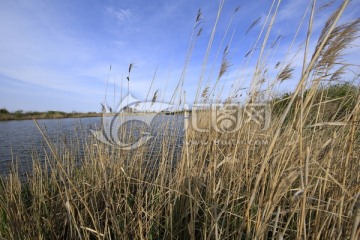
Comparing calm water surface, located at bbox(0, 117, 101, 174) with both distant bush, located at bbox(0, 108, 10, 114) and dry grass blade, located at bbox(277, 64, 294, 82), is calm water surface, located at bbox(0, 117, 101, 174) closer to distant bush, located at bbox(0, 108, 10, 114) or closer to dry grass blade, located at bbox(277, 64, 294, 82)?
dry grass blade, located at bbox(277, 64, 294, 82)

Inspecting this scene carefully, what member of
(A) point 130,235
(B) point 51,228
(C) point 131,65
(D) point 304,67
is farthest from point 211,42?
(B) point 51,228

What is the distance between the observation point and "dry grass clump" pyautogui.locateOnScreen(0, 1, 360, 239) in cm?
99

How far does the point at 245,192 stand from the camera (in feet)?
5.45

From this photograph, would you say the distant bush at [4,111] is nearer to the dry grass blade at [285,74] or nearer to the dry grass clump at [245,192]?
the dry grass clump at [245,192]

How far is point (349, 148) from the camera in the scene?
3.47ft

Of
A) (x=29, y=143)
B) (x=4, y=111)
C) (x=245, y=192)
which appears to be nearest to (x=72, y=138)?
(x=29, y=143)

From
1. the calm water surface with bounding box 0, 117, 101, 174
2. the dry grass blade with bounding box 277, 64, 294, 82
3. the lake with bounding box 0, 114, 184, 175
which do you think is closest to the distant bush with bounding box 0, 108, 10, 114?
the calm water surface with bounding box 0, 117, 101, 174

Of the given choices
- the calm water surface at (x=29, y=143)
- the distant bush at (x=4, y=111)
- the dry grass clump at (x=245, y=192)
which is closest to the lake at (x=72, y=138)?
the calm water surface at (x=29, y=143)

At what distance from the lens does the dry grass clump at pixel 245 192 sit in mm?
988

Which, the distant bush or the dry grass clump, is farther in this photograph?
the distant bush

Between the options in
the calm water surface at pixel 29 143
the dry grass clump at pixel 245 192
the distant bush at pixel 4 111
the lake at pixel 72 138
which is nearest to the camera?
the dry grass clump at pixel 245 192

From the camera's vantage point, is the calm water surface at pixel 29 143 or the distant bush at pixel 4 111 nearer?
the calm water surface at pixel 29 143

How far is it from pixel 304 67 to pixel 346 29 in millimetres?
430

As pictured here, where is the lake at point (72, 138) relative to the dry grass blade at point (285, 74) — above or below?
below
